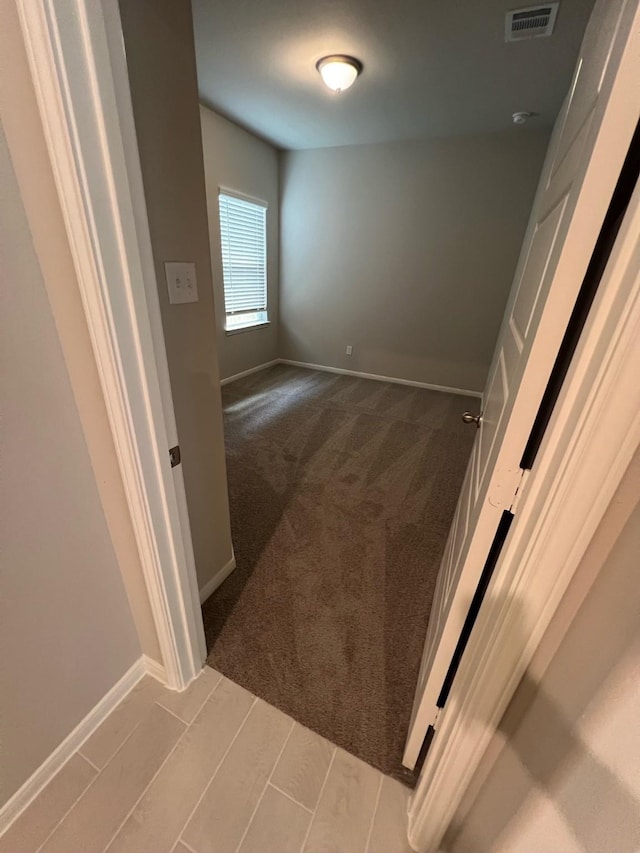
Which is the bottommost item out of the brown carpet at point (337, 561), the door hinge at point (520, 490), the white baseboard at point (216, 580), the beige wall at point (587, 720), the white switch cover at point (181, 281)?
the brown carpet at point (337, 561)

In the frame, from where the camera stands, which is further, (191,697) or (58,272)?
(191,697)

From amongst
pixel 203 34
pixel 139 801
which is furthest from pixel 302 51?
pixel 139 801

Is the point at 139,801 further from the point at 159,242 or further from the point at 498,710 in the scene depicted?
the point at 159,242

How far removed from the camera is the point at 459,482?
8.54ft

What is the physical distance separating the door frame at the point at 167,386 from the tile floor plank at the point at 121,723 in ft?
2.36

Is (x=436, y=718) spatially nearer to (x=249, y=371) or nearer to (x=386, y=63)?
(x=386, y=63)

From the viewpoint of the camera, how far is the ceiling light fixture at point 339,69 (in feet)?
7.25

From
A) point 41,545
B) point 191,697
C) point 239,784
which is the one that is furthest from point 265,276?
point 239,784

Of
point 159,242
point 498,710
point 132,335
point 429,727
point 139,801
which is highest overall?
point 159,242

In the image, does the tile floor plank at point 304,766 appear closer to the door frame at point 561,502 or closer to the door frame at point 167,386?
the door frame at point 167,386

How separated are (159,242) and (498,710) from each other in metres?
1.38

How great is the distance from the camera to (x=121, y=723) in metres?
1.19

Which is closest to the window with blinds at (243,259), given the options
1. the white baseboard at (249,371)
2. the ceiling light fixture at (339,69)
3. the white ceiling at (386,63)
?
the white baseboard at (249,371)

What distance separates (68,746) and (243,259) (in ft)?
13.7
